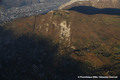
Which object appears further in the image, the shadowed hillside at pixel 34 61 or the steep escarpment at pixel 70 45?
the shadowed hillside at pixel 34 61

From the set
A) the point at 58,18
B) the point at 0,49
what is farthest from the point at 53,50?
the point at 0,49

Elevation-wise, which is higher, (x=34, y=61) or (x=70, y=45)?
(x=70, y=45)

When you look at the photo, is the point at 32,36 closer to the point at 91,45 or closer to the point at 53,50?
the point at 53,50

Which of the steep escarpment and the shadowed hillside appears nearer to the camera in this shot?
the steep escarpment

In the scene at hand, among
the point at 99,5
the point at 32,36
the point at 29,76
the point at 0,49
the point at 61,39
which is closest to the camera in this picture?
the point at 29,76

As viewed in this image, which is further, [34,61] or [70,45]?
[70,45]

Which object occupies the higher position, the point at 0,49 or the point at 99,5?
the point at 99,5

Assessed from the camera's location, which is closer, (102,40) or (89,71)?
(89,71)

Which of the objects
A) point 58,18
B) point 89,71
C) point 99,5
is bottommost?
point 89,71
